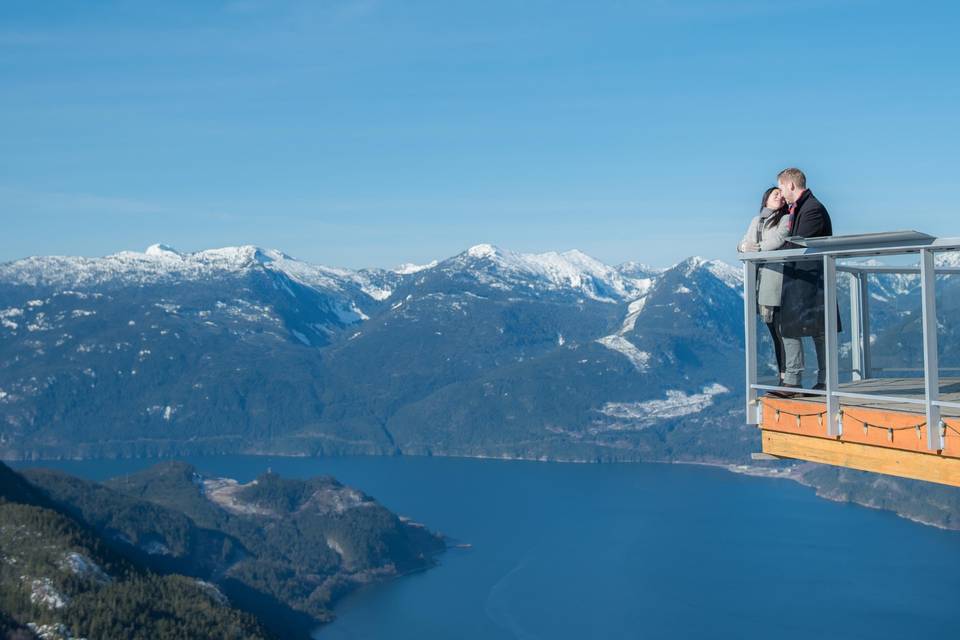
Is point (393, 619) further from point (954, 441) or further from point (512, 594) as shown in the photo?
point (954, 441)

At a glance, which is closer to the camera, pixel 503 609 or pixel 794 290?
pixel 794 290

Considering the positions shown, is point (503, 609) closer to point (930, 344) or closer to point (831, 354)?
point (831, 354)

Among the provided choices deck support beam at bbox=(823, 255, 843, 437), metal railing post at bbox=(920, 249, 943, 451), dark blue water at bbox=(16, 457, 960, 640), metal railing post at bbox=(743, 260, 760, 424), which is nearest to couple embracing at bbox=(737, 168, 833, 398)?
metal railing post at bbox=(743, 260, 760, 424)

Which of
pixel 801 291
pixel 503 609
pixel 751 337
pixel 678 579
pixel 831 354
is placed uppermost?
pixel 801 291

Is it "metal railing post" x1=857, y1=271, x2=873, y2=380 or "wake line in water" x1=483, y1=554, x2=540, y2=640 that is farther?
"wake line in water" x1=483, y1=554, x2=540, y2=640

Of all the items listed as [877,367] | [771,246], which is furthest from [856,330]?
[771,246]

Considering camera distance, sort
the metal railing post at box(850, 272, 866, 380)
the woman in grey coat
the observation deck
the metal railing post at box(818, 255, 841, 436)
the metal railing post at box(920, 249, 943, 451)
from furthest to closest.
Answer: the metal railing post at box(850, 272, 866, 380)
the woman in grey coat
the metal railing post at box(818, 255, 841, 436)
the observation deck
the metal railing post at box(920, 249, 943, 451)

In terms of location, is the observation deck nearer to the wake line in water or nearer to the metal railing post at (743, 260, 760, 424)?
the metal railing post at (743, 260, 760, 424)
